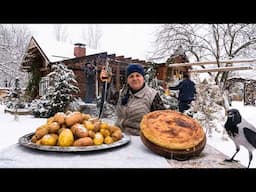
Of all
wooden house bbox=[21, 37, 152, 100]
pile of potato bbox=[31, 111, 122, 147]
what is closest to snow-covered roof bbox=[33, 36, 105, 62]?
wooden house bbox=[21, 37, 152, 100]

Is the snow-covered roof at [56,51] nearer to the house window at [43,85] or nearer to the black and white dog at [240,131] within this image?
the house window at [43,85]

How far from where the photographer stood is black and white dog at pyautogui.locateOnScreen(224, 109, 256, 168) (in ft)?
2.29

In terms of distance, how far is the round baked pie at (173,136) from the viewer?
72 cm

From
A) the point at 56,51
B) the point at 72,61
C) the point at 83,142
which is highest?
the point at 56,51

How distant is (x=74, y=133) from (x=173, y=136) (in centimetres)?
29

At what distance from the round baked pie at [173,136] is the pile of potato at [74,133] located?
131 millimetres

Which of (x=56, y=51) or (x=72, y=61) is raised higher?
(x=56, y=51)

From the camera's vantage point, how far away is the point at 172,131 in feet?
2.49

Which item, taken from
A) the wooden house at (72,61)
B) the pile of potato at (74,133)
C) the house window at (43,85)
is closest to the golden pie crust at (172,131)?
the pile of potato at (74,133)

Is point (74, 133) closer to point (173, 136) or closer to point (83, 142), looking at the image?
point (83, 142)

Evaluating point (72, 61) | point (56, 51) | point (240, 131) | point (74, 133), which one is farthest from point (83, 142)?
point (56, 51)

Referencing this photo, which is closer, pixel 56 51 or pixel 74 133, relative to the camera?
pixel 74 133
